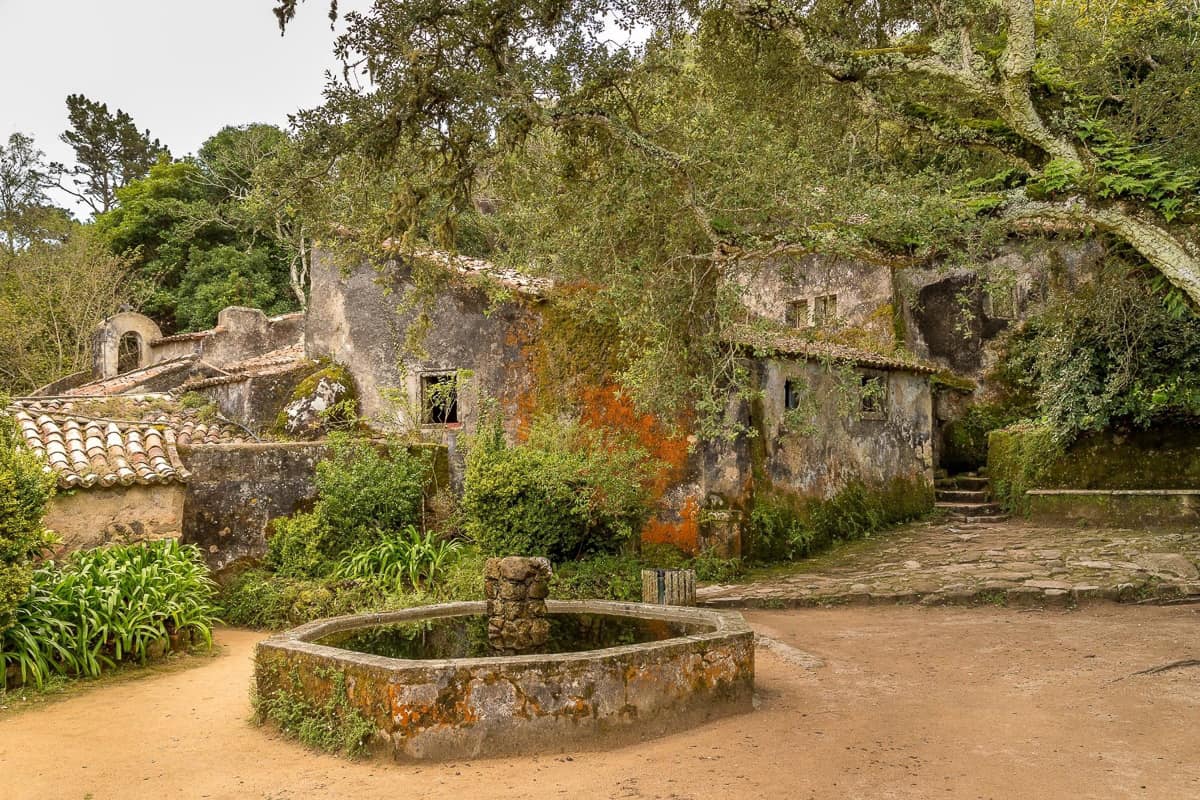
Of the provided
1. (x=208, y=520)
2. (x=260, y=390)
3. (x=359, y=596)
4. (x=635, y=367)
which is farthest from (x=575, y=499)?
(x=260, y=390)

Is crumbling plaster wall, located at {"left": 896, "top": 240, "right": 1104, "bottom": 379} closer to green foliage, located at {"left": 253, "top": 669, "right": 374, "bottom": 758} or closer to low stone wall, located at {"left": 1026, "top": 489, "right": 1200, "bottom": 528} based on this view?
low stone wall, located at {"left": 1026, "top": 489, "right": 1200, "bottom": 528}

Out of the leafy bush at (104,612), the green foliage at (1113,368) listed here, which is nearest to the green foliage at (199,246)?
the leafy bush at (104,612)

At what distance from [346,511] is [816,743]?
8296 mm

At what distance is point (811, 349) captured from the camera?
1302 centimetres

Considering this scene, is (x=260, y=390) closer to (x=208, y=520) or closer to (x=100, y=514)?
(x=208, y=520)

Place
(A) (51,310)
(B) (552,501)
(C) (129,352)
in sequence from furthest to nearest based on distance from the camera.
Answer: (C) (129,352) < (A) (51,310) < (B) (552,501)

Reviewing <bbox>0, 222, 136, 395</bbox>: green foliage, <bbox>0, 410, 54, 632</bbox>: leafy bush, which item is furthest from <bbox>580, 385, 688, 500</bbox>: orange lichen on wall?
<bbox>0, 222, 136, 395</bbox>: green foliage

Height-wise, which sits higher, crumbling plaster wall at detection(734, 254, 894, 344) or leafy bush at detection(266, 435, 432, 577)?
crumbling plaster wall at detection(734, 254, 894, 344)

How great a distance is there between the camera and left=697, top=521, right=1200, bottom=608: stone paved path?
406 inches

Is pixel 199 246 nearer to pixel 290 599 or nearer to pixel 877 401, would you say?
pixel 290 599

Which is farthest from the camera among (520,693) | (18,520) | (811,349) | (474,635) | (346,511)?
(811,349)

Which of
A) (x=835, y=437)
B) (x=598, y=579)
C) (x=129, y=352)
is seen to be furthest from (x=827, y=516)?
(x=129, y=352)

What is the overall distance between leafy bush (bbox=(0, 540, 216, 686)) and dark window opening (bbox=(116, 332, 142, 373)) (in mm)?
21062

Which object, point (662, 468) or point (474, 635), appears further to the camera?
point (662, 468)
